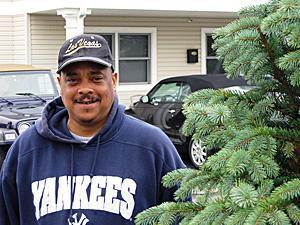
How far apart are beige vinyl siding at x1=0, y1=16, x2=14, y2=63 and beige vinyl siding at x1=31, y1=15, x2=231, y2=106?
2.43 feet

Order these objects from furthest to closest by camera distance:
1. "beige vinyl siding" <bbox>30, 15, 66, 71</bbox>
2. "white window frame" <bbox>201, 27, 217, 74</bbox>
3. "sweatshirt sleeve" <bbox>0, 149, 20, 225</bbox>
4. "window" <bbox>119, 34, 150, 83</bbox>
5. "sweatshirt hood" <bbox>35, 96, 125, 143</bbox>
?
1. "white window frame" <bbox>201, 27, 217, 74</bbox>
2. "window" <bbox>119, 34, 150, 83</bbox>
3. "beige vinyl siding" <bbox>30, 15, 66, 71</bbox>
4. "sweatshirt sleeve" <bbox>0, 149, 20, 225</bbox>
5. "sweatshirt hood" <bbox>35, 96, 125, 143</bbox>

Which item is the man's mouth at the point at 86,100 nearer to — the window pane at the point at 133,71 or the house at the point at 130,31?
the house at the point at 130,31

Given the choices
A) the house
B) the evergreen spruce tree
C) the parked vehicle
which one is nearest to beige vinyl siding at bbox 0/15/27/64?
the house

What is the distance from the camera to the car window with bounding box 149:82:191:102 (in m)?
12.3

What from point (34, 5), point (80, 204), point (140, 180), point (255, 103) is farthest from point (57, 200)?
point (34, 5)

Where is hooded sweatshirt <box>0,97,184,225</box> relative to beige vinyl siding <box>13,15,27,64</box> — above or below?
below

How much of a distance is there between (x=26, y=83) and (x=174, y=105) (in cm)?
284

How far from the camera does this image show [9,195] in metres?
2.84

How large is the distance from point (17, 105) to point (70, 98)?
7.94 meters

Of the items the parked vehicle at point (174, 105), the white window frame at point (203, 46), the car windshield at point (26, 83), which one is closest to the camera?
the car windshield at point (26, 83)

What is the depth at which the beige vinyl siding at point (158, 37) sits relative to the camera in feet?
52.9

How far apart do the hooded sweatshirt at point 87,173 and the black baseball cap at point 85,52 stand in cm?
23

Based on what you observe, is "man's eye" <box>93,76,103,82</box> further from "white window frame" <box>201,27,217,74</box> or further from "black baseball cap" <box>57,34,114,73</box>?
"white window frame" <box>201,27,217,74</box>

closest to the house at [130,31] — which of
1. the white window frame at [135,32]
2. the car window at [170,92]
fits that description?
the white window frame at [135,32]
